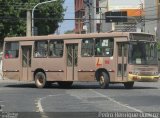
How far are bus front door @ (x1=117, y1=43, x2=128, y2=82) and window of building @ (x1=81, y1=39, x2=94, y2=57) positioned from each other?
1767 millimetres

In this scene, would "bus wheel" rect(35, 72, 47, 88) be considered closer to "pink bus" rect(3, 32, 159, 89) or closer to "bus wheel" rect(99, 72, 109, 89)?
"pink bus" rect(3, 32, 159, 89)

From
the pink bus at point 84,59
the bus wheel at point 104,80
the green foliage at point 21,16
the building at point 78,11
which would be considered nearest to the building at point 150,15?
the green foliage at point 21,16

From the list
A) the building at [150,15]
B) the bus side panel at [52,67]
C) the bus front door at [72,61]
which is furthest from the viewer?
the building at [150,15]

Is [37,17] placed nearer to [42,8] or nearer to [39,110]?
[42,8]

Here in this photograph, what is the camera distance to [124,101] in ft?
71.7

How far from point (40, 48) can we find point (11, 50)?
2446 mm

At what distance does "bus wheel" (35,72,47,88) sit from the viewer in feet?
109

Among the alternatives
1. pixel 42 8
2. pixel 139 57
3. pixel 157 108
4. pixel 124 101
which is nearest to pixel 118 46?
pixel 139 57

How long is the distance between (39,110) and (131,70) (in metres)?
12.2

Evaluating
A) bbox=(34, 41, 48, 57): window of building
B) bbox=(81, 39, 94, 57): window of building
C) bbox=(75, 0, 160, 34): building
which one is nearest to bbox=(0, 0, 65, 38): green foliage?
bbox=(75, 0, 160, 34): building

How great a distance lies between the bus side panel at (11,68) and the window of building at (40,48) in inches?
51.4

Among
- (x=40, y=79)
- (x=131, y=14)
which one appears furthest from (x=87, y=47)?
(x=131, y=14)

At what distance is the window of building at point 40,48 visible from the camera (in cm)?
3328

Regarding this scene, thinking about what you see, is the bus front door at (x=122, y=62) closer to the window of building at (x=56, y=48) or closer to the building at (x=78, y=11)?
the window of building at (x=56, y=48)
